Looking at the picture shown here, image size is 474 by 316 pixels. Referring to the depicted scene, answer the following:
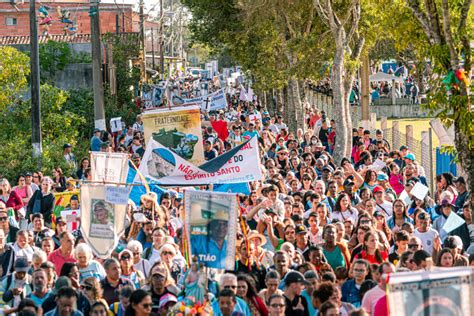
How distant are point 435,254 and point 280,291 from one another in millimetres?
2901

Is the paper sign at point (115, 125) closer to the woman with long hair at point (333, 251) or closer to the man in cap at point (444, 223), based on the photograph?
the man in cap at point (444, 223)

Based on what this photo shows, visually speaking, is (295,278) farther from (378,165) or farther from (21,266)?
(378,165)

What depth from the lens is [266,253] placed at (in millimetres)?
12797

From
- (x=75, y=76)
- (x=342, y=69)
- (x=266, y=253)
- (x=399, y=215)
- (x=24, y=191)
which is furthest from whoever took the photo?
(x=75, y=76)

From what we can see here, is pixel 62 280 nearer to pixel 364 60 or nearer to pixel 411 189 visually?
pixel 411 189

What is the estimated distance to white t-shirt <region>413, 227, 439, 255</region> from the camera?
1395 cm

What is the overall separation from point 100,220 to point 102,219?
25 mm

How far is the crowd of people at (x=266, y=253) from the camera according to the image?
34.7 feet

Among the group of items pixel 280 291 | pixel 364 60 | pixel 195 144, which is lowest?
pixel 280 291

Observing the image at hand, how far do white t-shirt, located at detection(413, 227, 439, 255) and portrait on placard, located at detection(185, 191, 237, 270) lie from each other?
11.0 ft

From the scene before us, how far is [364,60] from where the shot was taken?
35594 millimetres

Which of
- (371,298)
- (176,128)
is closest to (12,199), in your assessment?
(176,128)

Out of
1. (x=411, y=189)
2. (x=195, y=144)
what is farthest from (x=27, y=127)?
(x=411, y=189)

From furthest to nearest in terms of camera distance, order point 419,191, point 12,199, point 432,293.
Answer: point 12,199
point 419,191
point 432,293
